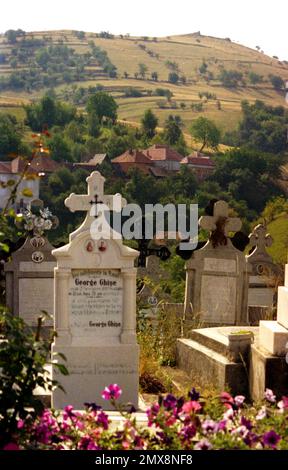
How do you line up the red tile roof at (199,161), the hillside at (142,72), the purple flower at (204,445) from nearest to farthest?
the purple flower at (204,445), the red tile roof at (199,161), the hillside at (142,72)

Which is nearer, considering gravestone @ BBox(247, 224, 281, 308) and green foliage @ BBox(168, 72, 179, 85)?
gravestone @ BBox(247, 224, 281, 308)

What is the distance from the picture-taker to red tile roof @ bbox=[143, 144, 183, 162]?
4289 inches

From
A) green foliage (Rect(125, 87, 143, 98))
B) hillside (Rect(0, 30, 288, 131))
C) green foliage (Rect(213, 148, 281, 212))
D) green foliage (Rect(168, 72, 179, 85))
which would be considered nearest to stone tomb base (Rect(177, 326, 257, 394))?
green foliage (Rect(213, 148, 281, 212))

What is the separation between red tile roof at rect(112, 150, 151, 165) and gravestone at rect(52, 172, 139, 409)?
3743 inches

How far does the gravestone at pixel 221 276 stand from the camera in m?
12.4

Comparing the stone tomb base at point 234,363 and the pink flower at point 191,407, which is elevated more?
the pink flower at point 191,407

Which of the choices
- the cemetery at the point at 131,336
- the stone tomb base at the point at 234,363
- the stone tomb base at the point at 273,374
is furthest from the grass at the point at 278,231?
the stone tomb base at the point at 273,374

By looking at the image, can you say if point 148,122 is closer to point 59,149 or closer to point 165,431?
point 59,149

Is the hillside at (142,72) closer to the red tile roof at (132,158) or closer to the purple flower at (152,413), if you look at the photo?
the red tile roof at (132,158)

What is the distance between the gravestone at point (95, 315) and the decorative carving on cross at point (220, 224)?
4.14 metres

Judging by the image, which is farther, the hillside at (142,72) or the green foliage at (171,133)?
the hillside at (142,72)

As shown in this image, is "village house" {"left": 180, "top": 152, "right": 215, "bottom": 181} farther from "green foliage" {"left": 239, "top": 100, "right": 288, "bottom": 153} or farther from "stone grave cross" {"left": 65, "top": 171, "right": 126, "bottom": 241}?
"stone grave cross" {"left": 65, "top": 171, "right": 126, "bottom": 241}

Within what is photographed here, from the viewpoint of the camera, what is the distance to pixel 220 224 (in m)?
12.4
